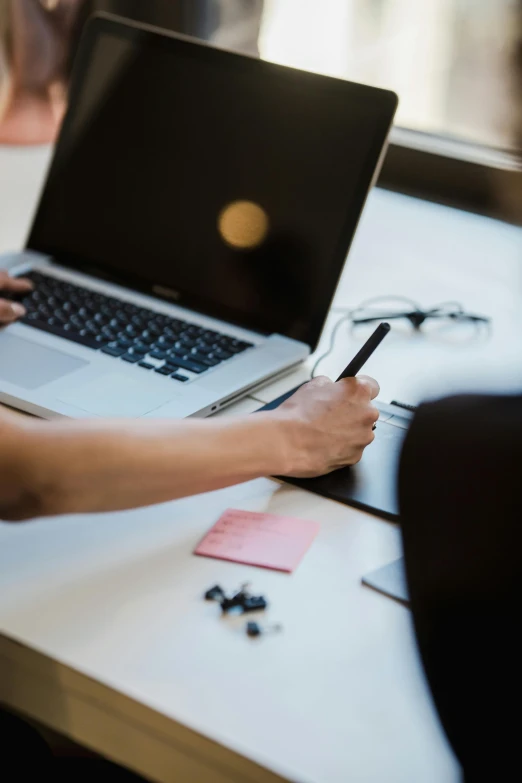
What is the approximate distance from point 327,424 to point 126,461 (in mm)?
212

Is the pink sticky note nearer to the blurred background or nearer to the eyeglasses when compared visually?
the eyeglasses

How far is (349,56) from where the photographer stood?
6.79 feet

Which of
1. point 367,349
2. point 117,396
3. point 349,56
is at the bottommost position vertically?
point 117,396

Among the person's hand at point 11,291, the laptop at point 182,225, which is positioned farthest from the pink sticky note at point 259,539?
the person's hand at point 11,291

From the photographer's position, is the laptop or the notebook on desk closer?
the notebook on desk

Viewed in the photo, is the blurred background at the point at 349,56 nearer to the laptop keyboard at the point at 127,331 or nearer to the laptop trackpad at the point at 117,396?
the laptop keyboard at the point at 127,331

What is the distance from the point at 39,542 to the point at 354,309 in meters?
0.62

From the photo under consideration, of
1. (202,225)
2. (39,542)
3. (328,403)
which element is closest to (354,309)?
(202,225)

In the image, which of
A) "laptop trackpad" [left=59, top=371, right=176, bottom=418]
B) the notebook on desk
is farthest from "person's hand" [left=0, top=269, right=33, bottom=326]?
the notebook on desk

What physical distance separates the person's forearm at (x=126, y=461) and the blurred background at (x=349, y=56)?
613 millimetres

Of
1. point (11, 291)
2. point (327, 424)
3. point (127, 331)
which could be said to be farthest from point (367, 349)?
point (11, 291)

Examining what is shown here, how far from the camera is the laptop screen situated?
1.04m

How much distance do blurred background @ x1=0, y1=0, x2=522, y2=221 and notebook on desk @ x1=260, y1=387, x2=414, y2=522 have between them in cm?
53

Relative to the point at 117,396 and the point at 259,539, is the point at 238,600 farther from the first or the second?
the point at 117,396
